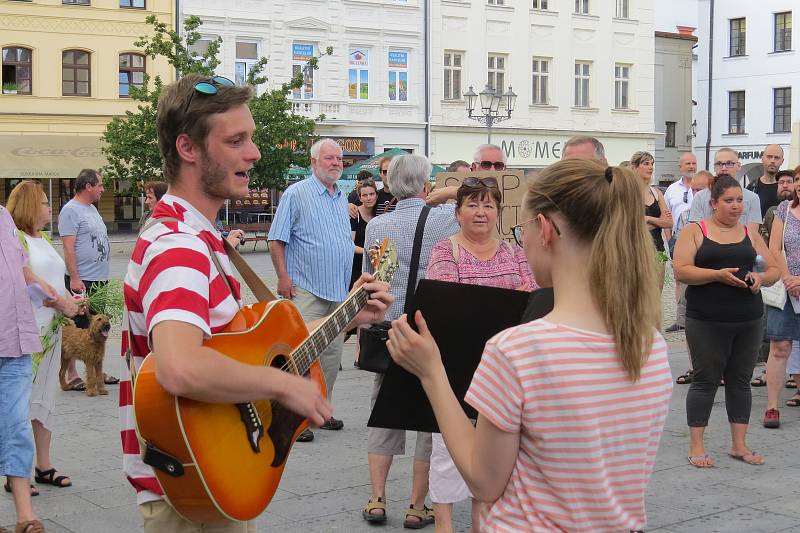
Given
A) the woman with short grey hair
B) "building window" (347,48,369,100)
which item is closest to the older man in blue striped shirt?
the woman with short grey hair

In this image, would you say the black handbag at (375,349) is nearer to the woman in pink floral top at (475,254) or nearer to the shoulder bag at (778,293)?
the woman in pink floral top at (475,254)

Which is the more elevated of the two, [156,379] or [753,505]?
[156,379]

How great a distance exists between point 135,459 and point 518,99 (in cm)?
4294

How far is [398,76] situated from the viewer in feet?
138

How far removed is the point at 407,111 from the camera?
138 feet

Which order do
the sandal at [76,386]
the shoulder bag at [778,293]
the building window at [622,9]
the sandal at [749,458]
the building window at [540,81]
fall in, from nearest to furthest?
the sandal at [749,458], the shoulder bag at [778,293], the sandal at [76,386], the building window at [540,81], the building window at [622,9]

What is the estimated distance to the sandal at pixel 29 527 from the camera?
5.49m

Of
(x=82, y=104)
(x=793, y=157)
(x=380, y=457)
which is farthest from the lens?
(x=82, y=104)

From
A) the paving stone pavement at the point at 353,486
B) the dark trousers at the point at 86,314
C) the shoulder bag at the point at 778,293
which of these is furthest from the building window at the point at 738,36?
the dark trousers at the point at 86,314

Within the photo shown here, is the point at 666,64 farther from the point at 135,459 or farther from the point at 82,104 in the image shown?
the point at 135,459

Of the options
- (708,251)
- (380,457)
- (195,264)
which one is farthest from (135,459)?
(708,251)

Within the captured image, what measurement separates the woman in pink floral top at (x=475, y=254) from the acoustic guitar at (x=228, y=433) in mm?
2454

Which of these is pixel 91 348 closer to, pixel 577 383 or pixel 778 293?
pixel 778 293

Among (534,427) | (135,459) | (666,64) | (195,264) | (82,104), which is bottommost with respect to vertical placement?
(135,459)
